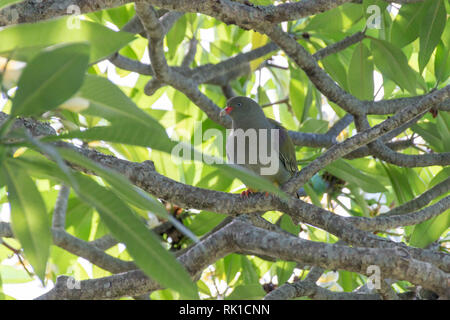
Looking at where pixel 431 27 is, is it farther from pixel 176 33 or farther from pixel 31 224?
pixel 31 224

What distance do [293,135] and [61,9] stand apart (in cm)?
185

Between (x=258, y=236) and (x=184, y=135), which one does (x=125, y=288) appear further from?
(x=184, y=135)

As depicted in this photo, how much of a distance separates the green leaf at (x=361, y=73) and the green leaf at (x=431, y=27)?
37 cm

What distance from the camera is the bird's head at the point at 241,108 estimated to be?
343cm

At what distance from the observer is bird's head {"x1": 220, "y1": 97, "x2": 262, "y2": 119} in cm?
343

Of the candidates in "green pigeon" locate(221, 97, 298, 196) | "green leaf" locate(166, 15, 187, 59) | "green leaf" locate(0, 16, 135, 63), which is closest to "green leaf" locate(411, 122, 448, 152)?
"green pigeon" locate(221, 97, 298, 196)

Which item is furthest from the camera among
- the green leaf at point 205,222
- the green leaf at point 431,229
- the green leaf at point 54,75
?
the green leaf at point 205,222

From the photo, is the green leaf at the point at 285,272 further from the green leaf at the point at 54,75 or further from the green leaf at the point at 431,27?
the green leaf at the point at 54,75

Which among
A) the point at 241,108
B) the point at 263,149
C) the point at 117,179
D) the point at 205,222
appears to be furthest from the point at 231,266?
the point at 117,179

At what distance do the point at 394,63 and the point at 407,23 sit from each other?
0.84 ft

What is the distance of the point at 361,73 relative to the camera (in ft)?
10.7

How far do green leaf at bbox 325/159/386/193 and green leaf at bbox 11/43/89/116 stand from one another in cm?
203

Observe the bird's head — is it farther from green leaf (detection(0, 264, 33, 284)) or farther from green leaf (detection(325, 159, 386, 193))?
green leaf (detection(0, 264, 33, 284))

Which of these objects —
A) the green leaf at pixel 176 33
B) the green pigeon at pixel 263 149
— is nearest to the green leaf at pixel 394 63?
the green pigeon at pixel 263 149
